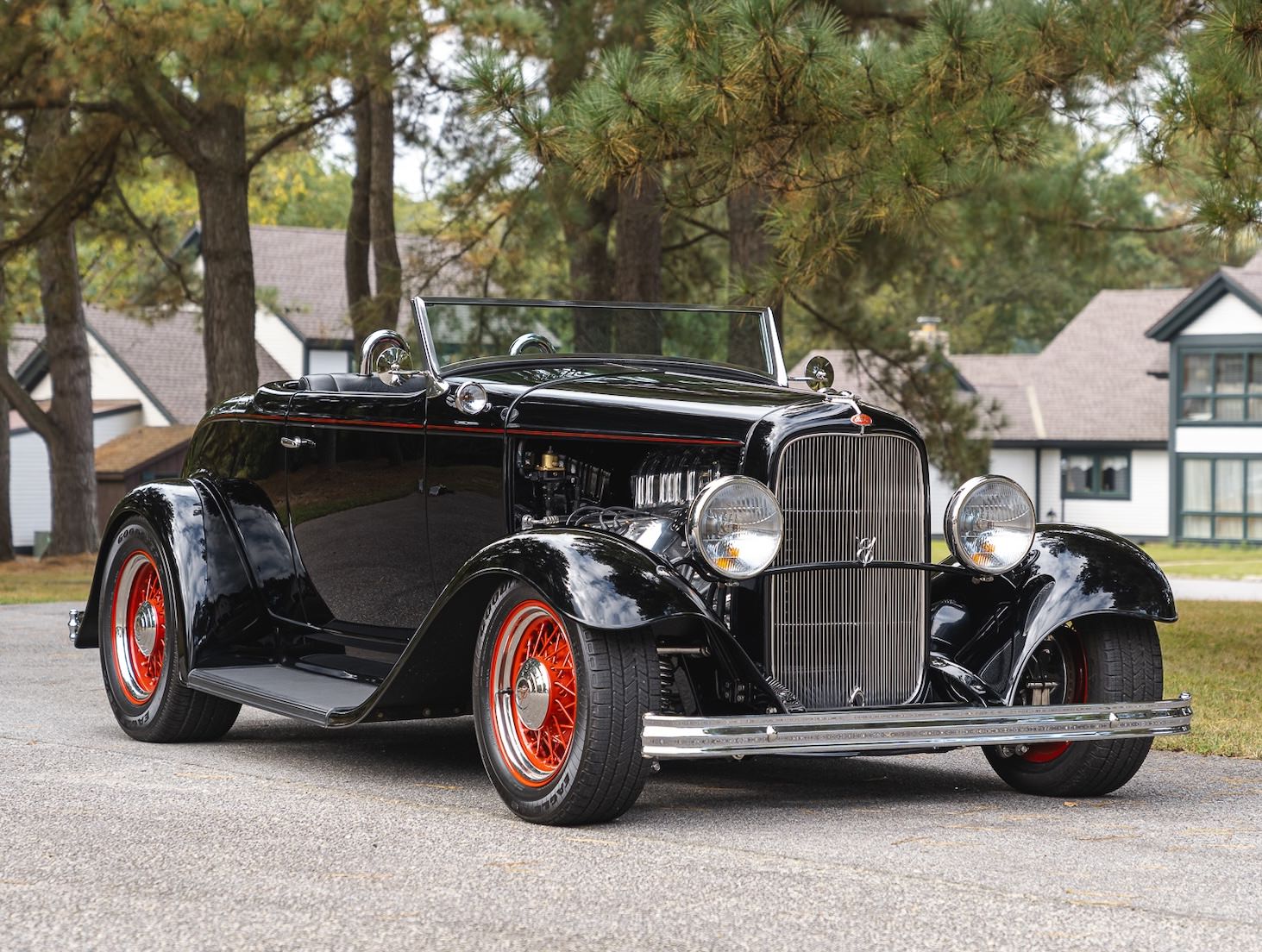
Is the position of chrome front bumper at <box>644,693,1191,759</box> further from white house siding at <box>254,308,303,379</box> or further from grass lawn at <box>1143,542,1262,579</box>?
white house siding at <box>254,308,303,379</box>

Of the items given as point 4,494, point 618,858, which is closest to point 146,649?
point 618,858

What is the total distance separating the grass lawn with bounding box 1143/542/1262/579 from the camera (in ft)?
97.9

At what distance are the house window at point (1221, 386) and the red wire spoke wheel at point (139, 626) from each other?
3814 cm

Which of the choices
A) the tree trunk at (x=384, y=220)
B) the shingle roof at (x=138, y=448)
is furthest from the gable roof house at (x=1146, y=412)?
the tree trunk at (x=384, y=220)

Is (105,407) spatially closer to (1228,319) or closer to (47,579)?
(47,579)

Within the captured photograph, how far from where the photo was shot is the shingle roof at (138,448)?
40162 mm

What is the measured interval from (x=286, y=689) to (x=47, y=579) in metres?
16.8

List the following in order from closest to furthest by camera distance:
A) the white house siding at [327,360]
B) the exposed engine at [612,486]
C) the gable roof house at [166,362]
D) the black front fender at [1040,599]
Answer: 1. the exposed engine at [612,486]
2. the black front fender at [1040,599]
3. the gable roof house at [166,362]
4. the white house siding at [327,360]

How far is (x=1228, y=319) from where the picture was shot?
4244 cm

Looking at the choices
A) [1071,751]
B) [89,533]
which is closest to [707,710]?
[1071,751]

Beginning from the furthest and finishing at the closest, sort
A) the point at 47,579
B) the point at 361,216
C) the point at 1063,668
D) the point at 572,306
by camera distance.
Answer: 1. the point at 47,579
2. the point at 361,216
3. the point at 572,306
4. the point at 1063,668

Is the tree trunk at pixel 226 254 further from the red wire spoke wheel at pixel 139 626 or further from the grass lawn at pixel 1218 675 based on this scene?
the red wire spoke wheel at pixel 139 626

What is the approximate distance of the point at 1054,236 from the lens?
1811 cm

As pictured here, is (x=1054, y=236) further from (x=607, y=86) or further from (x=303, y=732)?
(x=303, y=732)
